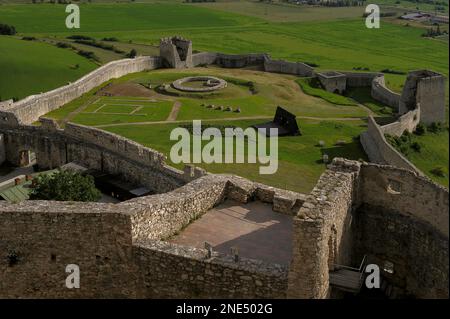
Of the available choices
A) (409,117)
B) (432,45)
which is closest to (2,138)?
(409,117)

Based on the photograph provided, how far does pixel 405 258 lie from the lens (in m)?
16.4

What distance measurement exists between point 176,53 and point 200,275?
74233 millimetres

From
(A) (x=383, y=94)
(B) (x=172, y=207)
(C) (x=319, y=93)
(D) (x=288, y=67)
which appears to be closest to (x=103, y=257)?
(B) (x=172, y=207)

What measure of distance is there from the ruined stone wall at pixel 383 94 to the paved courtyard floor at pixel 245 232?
5171 centimetres

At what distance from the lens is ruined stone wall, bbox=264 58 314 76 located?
8461 cm

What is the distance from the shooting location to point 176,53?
8606cm

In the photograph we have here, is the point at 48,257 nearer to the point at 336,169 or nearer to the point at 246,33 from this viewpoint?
the point at 336,169

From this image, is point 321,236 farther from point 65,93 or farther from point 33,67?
point 33,67

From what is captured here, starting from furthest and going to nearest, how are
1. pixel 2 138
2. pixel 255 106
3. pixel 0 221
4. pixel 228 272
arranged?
pixel 255 106 < pixel 2 138 < pixel 0 221 < pixel 228 272

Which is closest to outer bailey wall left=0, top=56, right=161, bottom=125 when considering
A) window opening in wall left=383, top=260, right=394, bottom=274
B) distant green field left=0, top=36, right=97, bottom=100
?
distant green field left=0, top=36, right=97, bottom=100

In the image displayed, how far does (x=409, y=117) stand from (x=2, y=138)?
34511 mm

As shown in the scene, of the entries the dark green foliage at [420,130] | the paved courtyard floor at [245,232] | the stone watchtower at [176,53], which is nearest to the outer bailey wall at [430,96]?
the dark green foliage at [420,130]

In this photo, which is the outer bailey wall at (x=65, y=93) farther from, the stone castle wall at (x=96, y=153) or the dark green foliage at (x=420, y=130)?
the dark green foliage at (x=420, y=130)

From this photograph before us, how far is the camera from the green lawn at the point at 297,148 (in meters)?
38.7
